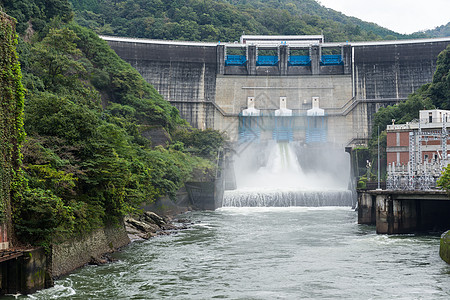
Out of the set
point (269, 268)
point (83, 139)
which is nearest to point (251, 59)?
point (83, 139)

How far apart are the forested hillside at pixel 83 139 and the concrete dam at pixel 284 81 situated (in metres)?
9.80

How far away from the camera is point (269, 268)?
963 inches

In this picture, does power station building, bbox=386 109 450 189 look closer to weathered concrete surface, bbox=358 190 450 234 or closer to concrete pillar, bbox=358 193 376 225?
weathered concrete surface, bbox=358 190 450 234

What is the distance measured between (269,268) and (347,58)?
5527 centimetres

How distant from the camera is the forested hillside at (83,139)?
853 inches

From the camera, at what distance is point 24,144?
2320cm

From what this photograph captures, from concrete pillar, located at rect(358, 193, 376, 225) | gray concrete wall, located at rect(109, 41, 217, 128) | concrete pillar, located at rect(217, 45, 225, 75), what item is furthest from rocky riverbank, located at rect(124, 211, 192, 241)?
concrete pillar, located at rect(217, 45, 225, 75)

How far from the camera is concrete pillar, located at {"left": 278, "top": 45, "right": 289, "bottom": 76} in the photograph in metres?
77.1

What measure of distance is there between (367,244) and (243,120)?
4769cm

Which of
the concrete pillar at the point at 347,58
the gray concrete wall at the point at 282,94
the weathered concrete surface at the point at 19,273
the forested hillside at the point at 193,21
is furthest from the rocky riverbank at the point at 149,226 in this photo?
the forested hillside at the point at 193,21

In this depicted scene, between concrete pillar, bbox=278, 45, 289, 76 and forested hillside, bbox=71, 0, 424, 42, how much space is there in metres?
15.4

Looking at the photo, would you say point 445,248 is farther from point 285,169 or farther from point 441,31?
point 441,31

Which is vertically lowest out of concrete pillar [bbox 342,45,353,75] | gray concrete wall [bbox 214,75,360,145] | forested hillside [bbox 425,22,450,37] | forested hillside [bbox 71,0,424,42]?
gray concrete wall [bbox 214,75,360,145]

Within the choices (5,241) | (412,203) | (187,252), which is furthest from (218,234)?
(5,241)
